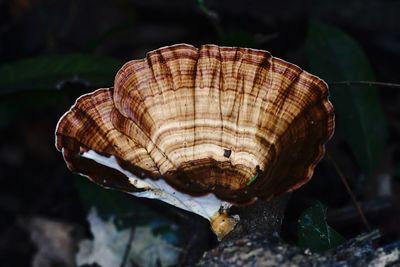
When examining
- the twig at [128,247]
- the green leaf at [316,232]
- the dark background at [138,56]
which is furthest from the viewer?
the dark background at [138,56]

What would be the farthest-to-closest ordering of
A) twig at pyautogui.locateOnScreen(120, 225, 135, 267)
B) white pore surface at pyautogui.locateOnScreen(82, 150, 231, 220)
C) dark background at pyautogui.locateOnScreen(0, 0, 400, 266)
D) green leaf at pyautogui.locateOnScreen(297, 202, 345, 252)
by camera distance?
dark background at pyautogui.locateOnScreen(0, 0, 400, 266)
twig at pyautogui.locateOnScreen(120, 225, 135, 267)
green leaf at pyautogui.locateOnScreen(297, 202, 345, 252)
white pore surface at pyautogui.locateOnScreen(82, 150, 231, 220)

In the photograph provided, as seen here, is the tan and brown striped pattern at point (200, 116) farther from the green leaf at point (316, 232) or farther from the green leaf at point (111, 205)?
A: the green leaf at point (111, 205)

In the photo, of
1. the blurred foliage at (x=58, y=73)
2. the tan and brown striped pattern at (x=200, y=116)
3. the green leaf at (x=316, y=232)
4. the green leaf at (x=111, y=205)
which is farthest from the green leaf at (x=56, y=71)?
the green leaf at (x=316, y=232)

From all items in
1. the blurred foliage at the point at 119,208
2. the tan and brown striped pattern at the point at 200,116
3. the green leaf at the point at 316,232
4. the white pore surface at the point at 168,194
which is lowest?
the blurred foliage at the point at 119,208

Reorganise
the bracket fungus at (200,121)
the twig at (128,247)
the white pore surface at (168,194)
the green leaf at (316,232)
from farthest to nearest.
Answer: the twig at (128,247), the green leaf at (316,232), the bracket fungus at (200,121), the white pore surface at (168,194)

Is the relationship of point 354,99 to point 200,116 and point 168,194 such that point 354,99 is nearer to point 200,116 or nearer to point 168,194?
point 200,116

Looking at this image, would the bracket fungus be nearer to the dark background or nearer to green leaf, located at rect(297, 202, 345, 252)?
green leaf, located at rect(297, 202, 345, 252)

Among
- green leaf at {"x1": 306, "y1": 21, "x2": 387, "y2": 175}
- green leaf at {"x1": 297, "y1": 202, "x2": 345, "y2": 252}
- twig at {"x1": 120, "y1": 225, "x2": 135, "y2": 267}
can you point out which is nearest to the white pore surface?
green leaf at {"x1": 297, "y1": 202, "x2": 345, "y2": 252}

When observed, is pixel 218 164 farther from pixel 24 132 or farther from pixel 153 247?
pixel 24 132
